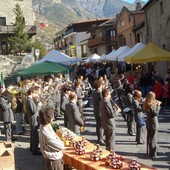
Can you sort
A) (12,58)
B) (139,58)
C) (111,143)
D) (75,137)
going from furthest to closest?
(12,58)
(139,58)
(111,143)
(75,137)

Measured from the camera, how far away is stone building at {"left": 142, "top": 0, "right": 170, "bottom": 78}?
74.7 feet

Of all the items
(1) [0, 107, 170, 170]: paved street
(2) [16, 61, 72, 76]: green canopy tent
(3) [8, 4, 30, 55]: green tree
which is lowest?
(1) [0, 107, 170, 170]: paved street

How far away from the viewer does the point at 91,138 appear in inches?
466

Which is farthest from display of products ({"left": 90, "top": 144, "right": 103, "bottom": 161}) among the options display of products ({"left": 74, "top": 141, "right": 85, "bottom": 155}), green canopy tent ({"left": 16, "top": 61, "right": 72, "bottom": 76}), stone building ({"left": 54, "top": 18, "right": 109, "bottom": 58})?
stone building ({"left": 54, "top": 18, "right": 109, "bottom": 58})

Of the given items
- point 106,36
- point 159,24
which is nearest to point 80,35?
point 106,36

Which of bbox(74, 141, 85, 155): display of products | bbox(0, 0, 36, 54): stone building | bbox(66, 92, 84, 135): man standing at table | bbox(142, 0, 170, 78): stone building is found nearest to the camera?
bbox(74, 141, 85, 155): display of products

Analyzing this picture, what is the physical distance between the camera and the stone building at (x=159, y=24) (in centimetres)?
2278

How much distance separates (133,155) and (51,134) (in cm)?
398

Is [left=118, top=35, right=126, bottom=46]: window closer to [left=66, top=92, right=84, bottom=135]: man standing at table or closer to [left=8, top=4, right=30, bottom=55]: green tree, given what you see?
[left=8, top=4, right=30, bottom=55]: green tree

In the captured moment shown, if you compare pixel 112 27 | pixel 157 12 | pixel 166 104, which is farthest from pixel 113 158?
pixel 112 27

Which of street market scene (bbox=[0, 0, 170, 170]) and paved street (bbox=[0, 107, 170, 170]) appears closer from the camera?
street market scene (bbox=[0, 0, 170, 170])

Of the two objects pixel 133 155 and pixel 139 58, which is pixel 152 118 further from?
pixel 139 58

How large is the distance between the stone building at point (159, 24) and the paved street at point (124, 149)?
399 inches

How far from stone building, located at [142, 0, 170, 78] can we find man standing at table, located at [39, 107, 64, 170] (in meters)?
17.6
